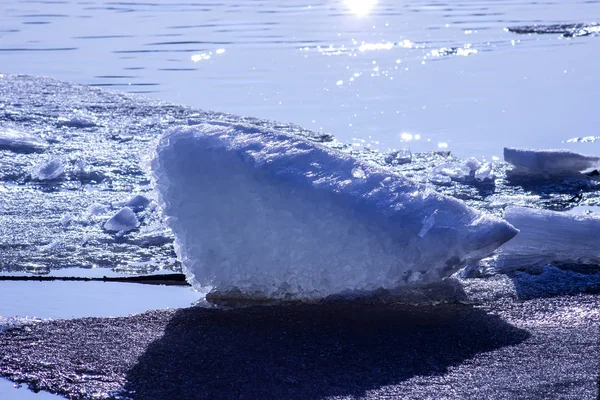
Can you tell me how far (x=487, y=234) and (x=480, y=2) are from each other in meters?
17.6

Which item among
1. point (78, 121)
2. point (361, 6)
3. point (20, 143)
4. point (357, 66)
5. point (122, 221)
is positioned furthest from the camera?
point (361, 6)

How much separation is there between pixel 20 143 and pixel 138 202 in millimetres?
1939

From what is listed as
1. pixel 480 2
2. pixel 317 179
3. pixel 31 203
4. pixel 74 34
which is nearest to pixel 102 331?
pixel 317 179

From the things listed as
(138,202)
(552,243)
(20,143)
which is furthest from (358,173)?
(20,143)

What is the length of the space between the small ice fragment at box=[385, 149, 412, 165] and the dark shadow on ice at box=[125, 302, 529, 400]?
2.64 metres

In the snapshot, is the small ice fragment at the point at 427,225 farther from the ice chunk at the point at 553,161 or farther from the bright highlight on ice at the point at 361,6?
the bright highlight on ice at the point at 361,6

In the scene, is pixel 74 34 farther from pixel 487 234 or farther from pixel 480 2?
pixel 487 234

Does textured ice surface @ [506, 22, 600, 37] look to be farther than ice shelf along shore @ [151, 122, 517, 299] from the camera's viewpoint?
Yes

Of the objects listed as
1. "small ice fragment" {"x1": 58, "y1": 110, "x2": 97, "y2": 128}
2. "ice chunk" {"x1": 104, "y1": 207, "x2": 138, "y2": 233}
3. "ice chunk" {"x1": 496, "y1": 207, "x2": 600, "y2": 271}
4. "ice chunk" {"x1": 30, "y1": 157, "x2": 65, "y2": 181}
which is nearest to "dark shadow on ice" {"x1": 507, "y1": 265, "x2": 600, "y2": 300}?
"ice chunk" {"x1": 496, "y1": 207, "x2": 600, "y2": 271}

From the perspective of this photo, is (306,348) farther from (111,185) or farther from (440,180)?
(111,185)

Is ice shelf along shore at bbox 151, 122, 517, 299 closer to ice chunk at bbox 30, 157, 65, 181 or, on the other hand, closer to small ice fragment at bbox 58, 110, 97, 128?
ice chunk at bbox 30, 157, 65, 181

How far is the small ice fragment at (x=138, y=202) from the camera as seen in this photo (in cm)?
530

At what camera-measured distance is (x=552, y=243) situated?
14.1 ft

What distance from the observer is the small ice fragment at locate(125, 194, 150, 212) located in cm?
530
